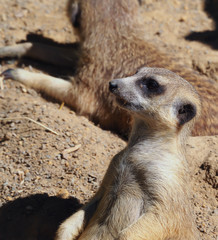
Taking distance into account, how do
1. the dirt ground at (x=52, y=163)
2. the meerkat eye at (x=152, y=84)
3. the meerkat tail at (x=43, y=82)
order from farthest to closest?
the meerkat tail at (x=43, y=82), the dirt ground at (x=52, y=163), the meerkat eye at (x=152, y=84)

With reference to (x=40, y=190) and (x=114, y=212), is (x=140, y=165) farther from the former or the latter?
(x=40, y=190)

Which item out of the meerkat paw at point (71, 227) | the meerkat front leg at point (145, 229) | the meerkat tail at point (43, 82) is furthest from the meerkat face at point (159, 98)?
the meerkat tail at point (43, 82)

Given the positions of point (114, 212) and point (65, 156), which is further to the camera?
point (65, 156)

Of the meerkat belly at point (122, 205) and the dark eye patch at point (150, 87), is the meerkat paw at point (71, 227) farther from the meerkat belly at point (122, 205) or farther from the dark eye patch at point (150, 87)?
the dark eye patch at point (150, 87)

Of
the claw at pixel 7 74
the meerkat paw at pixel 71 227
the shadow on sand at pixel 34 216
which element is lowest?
the shadow on sand at pixel 34 216

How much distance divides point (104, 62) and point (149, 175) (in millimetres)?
2568

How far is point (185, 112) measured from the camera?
9.32 feet

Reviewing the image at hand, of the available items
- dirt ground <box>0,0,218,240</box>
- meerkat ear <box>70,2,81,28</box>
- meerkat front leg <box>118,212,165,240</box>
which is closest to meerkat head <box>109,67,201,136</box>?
meerkat front leg <box>118,212,165,240</box>

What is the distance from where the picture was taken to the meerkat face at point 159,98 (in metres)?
2.85

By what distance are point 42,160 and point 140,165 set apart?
4.12ft

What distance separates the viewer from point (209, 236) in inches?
134

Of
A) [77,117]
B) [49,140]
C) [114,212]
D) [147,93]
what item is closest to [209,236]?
[114,212]

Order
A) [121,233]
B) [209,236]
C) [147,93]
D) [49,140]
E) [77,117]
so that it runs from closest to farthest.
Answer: [121,233]
[147,93]
[209,236]
[49,140]
[77,117]

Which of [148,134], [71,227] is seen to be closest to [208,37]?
[148,134]
